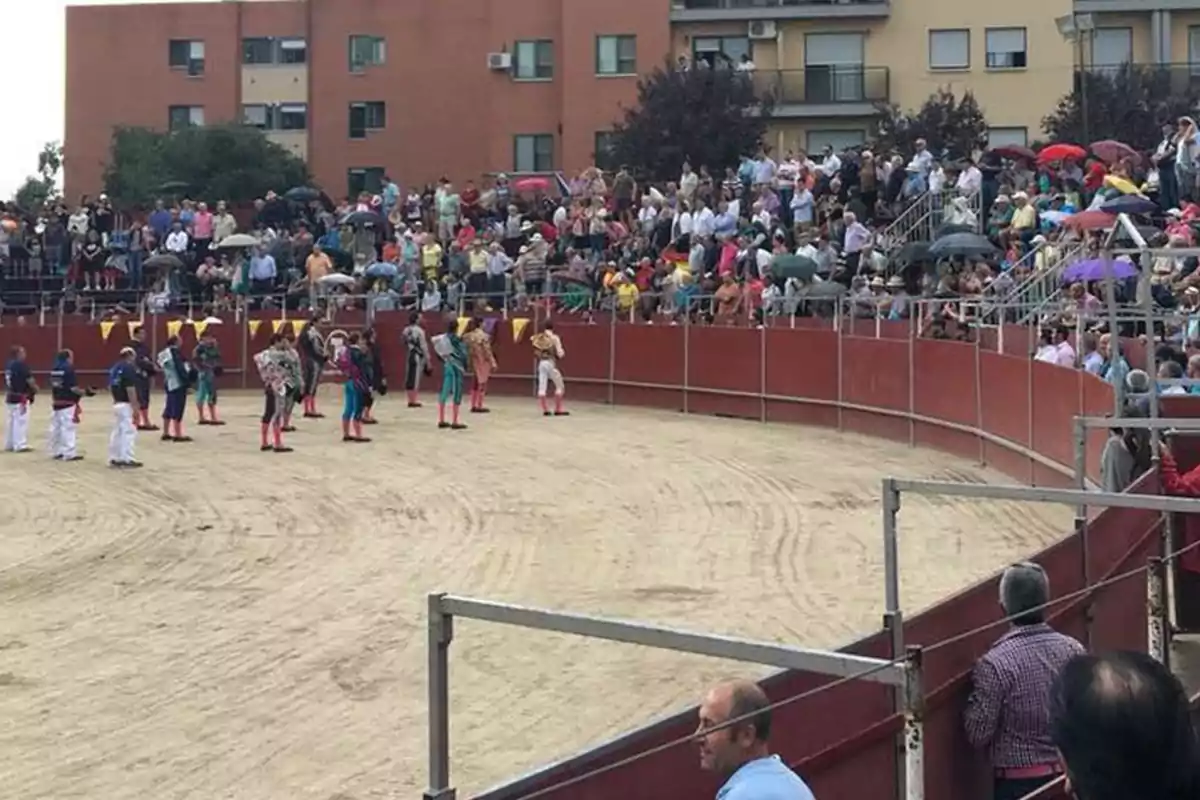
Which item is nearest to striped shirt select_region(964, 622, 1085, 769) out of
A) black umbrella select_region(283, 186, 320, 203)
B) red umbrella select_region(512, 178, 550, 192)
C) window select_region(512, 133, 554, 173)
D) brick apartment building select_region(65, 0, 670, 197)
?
red umbrella select_region(512, 178, 550, 192)

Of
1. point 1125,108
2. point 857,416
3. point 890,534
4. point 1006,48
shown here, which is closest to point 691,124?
point 1006,48

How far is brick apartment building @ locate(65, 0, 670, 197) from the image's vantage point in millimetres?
55125

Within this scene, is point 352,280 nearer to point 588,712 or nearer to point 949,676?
point 588,712

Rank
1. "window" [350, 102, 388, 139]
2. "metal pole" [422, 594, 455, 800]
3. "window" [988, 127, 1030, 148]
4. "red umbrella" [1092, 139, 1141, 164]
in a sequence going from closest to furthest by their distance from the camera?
"metal pole" [422, 594, 455, 800] → "red umbrella" [1092, 139, 1141, 164] → "window" [988, 127, 1030, 148] → "window" [350, 102, 388, 139]

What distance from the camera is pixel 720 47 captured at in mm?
53750

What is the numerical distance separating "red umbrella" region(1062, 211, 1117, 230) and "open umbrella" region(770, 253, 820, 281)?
231 inches

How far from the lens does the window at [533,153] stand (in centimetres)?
5634

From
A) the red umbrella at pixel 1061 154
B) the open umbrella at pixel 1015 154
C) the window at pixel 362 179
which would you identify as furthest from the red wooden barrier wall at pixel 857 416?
the window at pixel 362 179

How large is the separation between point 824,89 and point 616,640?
49494 millimetres

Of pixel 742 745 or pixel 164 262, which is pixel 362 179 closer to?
pixel 164 262

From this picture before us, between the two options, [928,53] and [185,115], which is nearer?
[928,53]

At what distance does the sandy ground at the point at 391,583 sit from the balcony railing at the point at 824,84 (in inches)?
1142

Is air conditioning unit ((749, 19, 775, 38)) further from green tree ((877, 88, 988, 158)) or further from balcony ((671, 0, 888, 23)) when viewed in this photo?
green tree ((877, 88, 988, 158))

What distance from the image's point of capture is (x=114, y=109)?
6284cm
